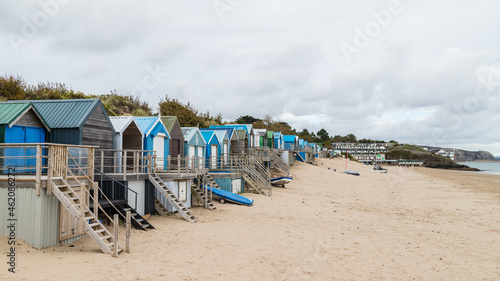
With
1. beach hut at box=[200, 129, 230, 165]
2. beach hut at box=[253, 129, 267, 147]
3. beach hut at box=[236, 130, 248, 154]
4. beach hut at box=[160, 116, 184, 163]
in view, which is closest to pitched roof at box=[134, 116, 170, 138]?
beach hut at box=[160, 116, 184, 163]

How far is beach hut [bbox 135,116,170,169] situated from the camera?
21000mm

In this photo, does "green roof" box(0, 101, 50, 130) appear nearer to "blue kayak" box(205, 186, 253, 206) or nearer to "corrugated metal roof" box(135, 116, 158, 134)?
"corrugated metal roof" box(135, 116, 158, 134)

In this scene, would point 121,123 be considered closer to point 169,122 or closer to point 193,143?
point 169,122

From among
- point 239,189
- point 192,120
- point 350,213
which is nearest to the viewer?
point 350,213

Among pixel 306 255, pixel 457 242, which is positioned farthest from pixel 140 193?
pixel 457 242

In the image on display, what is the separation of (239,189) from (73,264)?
1889 cm

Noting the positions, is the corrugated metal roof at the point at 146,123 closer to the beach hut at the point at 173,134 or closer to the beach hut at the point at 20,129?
the beach hut at the point at 173,134

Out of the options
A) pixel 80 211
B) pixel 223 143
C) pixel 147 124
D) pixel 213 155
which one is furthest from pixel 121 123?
pixel 223 143

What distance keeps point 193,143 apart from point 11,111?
1425 cm

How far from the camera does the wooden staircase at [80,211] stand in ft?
37.4

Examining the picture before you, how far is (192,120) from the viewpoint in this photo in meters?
50.0

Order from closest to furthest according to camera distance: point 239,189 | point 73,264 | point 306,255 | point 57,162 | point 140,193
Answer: point 73,264 < point 57,162 < point 306,255 < point 140,193 < point 239,189

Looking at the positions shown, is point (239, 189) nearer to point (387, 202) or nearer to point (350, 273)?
point (387, 202)

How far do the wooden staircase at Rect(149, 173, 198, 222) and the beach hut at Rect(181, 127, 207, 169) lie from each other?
7.72 meters
